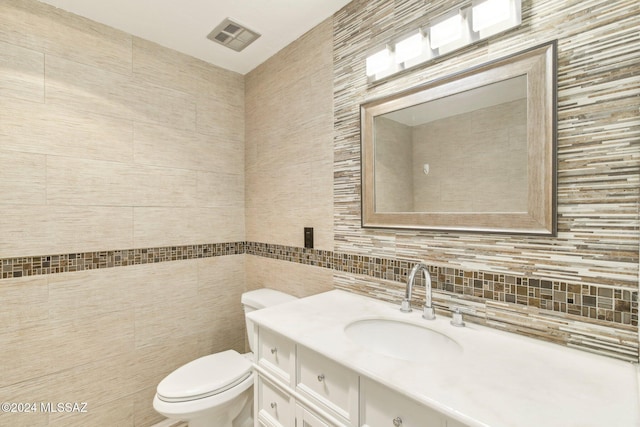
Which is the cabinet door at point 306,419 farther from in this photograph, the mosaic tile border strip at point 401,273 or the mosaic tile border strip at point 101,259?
the mosaic tile border strip at point 101,259

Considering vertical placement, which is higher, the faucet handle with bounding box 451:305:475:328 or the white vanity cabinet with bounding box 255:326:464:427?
the faucet handle with bounding box 451:305:475:328

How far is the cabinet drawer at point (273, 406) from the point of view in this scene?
3.47 ft

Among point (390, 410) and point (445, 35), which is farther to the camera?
point (445, 35)

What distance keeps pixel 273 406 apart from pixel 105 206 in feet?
4.65

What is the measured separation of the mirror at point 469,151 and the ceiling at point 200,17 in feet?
2.34

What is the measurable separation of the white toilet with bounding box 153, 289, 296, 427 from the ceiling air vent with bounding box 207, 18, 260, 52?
1.62m

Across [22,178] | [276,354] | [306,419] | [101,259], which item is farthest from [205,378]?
[22,178]

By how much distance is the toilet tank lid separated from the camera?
1.77 m

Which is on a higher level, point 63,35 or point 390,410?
point 63,35

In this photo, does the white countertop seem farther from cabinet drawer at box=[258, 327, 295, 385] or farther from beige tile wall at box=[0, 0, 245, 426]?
beige tile wall at box=[0, 0, 245, 426]

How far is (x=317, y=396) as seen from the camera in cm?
95

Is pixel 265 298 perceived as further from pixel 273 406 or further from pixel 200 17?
pixel 200 17

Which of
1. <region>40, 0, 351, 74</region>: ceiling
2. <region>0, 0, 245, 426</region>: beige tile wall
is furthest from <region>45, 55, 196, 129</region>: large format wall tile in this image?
<region>40, 0, 351, 74</region>: ceiling

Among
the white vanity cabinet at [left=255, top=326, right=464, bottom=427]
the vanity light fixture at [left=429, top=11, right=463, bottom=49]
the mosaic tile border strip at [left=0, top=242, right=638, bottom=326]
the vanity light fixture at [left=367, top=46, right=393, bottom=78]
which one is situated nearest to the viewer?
the white vanity cabinet at [left=255, top=326, right=464, bottom=427]
